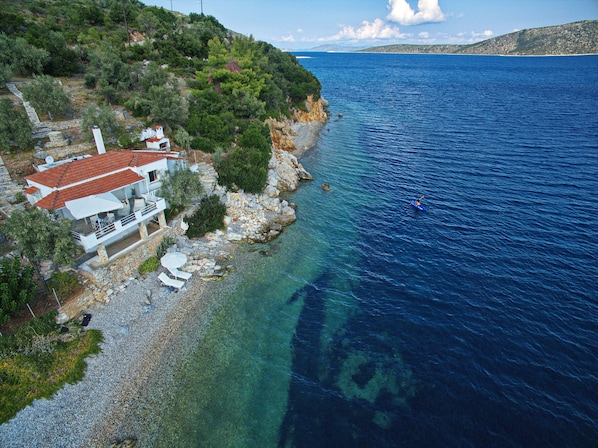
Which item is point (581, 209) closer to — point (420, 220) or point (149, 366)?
point (420, 220)

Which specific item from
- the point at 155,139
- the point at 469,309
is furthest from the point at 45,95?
the point at 469,309

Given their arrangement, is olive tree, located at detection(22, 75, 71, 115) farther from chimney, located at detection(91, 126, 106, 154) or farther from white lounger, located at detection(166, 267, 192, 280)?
white lounger, located at detection(166, 267, 192, 280)

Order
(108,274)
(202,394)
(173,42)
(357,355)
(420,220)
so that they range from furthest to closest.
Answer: (173,42), (420,220), (108,274), (357,355), (202,394)

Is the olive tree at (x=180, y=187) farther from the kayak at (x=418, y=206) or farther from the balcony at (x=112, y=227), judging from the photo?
the kayak at (x=418, y=206)

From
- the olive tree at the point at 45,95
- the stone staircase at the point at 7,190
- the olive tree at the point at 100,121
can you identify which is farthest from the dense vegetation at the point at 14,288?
the olive tree at the point at 45,95

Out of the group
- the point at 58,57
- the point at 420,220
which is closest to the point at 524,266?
the point at 420,220

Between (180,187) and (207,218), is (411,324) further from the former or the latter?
(180,187)

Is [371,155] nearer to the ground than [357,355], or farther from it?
farther from it

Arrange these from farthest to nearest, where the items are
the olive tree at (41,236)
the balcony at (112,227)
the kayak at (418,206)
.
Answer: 1. the kayak at (418,206)
2. the balcony at (112,227)
3. the olive tree at (41,236)
